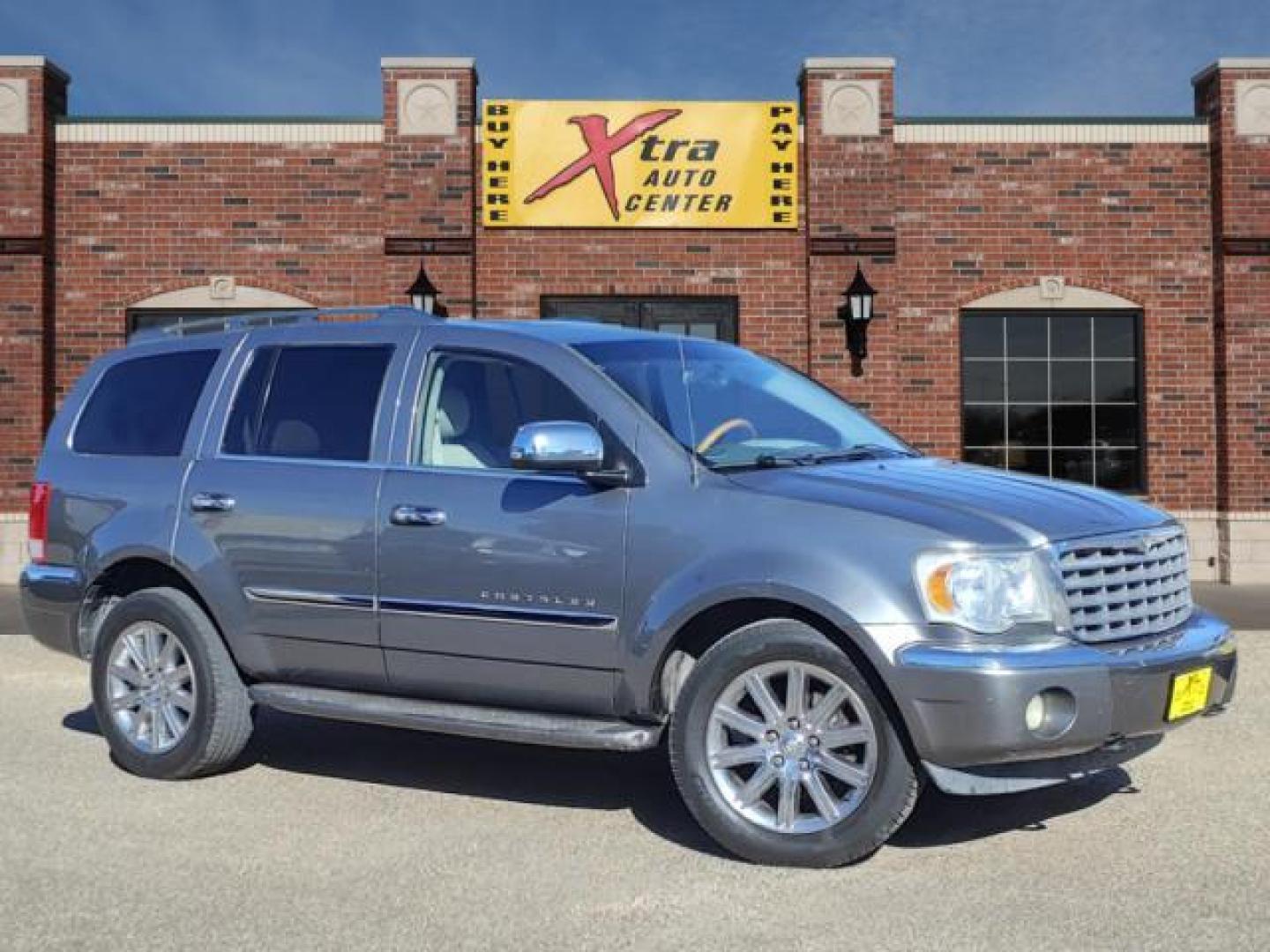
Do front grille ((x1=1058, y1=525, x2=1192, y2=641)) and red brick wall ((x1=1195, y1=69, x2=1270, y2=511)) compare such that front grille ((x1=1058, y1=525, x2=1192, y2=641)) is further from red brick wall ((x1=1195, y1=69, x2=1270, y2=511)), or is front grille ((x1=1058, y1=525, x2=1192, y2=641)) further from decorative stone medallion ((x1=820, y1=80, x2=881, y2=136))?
red brick wall ((x1=1195, y1=69, x2=1270, y2=511))

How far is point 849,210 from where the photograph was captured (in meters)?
15.5

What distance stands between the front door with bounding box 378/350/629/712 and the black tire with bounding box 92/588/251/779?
34.8 inches

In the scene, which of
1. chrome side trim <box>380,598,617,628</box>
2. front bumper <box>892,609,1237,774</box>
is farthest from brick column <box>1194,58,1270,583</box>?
chrome side trim <box>380,598,617,628</box>

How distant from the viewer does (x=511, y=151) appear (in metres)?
15.6

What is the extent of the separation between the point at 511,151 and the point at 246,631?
10.7m

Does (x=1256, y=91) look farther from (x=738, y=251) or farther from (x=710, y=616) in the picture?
(x=710, y=616)

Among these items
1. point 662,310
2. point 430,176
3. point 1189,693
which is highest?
point 430,176

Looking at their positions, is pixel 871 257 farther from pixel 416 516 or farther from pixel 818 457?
pixel 416 516

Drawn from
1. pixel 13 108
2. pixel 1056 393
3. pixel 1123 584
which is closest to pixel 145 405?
pixel 1123 584

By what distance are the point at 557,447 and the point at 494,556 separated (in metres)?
0.54

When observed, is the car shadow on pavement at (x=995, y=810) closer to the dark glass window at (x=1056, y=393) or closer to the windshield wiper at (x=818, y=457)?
the windshield wiper at (x=818, y=457)

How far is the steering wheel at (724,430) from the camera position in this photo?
5.12 m

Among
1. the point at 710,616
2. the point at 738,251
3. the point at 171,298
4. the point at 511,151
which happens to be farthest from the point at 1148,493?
the point at 710,616

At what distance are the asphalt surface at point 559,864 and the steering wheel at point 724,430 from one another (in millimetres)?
1395
